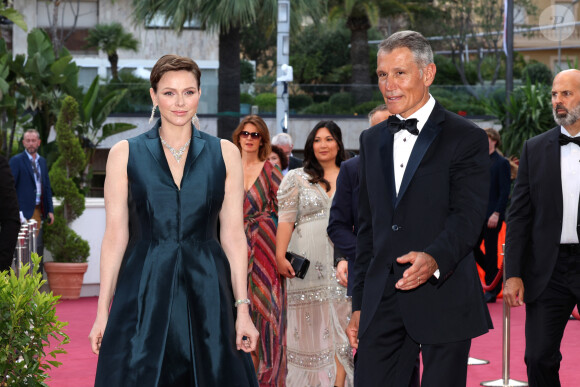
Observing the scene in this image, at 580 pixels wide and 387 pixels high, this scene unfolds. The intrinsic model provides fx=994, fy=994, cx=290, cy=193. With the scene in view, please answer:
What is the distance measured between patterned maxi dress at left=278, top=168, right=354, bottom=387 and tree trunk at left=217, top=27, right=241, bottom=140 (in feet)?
73.4

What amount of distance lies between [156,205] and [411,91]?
3.96 ft

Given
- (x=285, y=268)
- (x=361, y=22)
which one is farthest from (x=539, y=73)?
(x=285, y=268)

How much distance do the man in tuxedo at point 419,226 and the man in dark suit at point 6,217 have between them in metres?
2.93

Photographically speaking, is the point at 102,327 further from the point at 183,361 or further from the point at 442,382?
the point at 442,382

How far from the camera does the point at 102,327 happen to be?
4.16 metres

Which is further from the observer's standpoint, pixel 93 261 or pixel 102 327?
pixel 93 261

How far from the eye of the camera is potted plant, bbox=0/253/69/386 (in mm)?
5188

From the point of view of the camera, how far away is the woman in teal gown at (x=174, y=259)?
4.12 metres

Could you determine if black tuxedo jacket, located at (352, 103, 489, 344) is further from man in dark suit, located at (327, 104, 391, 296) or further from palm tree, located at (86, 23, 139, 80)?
palm tree, located at (86, 23, 139, 80)

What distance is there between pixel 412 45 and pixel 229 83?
2687 cm

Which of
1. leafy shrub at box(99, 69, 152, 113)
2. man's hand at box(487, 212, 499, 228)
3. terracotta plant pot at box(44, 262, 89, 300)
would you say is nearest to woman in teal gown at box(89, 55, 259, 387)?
man's hand at box(487, 212, 499, 228)

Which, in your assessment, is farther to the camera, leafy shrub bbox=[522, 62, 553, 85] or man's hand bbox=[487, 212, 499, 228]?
leafy shrub bbox=[522, 62, 553, 85]

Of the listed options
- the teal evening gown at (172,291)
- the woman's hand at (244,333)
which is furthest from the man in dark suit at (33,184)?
the woman's hand at (244,333)

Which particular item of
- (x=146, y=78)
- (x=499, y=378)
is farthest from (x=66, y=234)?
(x=146, y=78)
